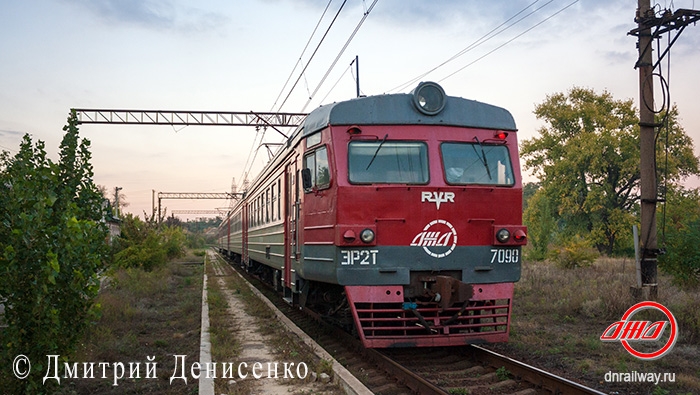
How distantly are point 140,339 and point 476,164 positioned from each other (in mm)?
6306

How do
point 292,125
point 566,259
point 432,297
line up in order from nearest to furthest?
point 432,297
point 566,259
point 292,125

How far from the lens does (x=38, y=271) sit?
17.4 feet

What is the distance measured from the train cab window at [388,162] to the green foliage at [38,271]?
322cm

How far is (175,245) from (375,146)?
35.4 m

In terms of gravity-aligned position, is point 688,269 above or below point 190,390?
above

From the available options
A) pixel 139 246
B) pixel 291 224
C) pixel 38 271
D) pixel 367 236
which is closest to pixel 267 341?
pixel 291 224

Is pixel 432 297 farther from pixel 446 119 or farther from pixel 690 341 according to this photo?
pixel 690 341

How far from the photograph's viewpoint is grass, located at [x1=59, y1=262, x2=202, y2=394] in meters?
7.08

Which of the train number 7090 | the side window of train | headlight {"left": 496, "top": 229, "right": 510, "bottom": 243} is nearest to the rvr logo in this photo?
headlight {"left": 496, "top": 229, "right": 510, "bottom": 243}

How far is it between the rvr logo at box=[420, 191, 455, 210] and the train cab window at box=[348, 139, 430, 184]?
17 centimetres

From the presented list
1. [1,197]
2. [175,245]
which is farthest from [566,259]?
[175,245]

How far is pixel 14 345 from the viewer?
5352 mm

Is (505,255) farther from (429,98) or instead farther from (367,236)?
(429,98)

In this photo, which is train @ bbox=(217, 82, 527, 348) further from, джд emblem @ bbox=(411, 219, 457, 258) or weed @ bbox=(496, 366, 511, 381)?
weed @ bbox=(496, 366, 511, 381)
